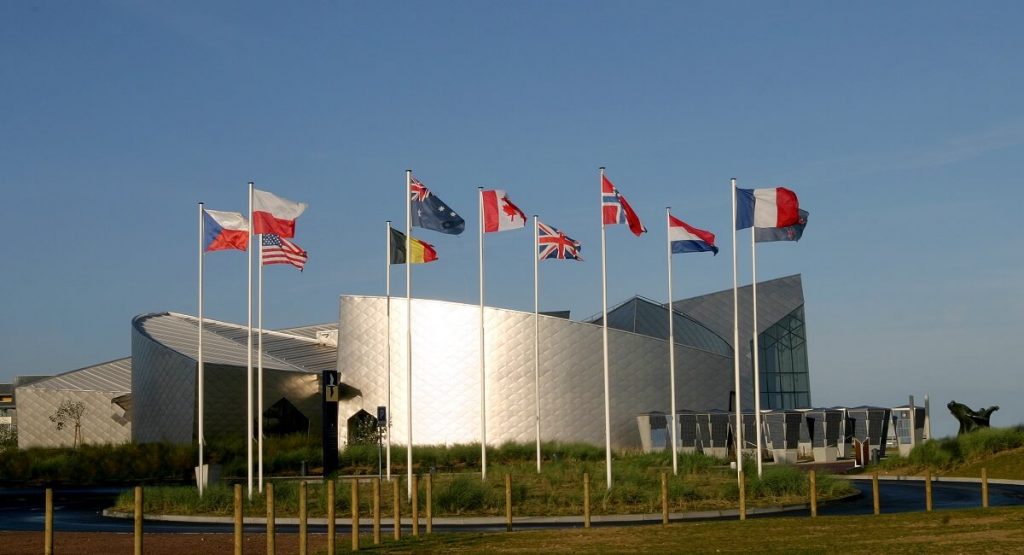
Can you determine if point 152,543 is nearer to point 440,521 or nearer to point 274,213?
point 440,521

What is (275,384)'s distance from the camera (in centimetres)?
7519

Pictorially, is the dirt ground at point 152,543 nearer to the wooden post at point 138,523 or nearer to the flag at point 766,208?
the wooden post at point 138,523

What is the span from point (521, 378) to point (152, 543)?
4414cm

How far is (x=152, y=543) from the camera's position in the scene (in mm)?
22656

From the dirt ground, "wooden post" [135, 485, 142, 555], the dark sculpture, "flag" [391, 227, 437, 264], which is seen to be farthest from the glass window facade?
"wooden post" [135, 485, 142, 555]

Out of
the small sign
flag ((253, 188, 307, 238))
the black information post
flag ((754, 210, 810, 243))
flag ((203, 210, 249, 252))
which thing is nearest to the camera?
flag ((253, 188, 307, 238))

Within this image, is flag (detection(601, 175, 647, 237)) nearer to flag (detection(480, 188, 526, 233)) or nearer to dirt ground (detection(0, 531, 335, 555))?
flag (detection(480, 188, 526, 233))

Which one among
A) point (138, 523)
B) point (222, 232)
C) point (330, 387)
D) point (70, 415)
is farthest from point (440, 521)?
point (70, 415)

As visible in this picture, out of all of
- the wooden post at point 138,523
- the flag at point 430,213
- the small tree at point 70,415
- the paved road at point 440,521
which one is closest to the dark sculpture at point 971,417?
the paved road at point 440,521

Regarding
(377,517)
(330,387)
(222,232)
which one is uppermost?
(222,232)

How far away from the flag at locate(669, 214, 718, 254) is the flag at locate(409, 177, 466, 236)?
6.38 m

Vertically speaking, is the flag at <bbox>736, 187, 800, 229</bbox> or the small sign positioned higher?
the flag at <bbox>736, 187, 800, 229</bbox>

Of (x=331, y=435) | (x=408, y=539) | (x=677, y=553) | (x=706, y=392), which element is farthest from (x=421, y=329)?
(x=677, y=553)

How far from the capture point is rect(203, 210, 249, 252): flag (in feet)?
108
